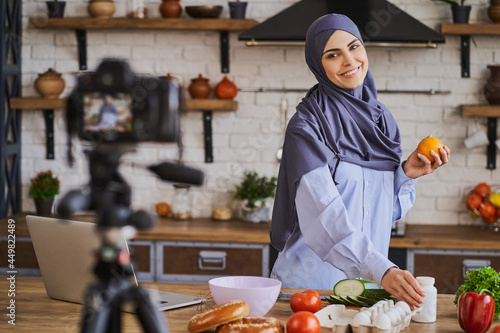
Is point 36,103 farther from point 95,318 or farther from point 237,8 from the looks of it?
point 95,318

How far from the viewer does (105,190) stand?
0.82 m

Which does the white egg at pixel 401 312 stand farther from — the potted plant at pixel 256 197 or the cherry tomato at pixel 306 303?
the potted plant at pixel 256 197

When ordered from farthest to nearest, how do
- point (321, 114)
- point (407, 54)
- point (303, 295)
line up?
point (407, 54), point (321, 114), point (303, 295)

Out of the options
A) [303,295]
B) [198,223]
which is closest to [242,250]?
[198,223]

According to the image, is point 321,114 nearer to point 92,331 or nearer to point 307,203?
point 307,203

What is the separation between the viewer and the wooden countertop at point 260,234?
3135 millimetres

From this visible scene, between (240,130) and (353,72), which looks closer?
(353,72)

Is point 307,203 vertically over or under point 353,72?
under

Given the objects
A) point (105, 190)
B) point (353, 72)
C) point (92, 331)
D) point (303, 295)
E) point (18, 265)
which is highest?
point (353, 72)

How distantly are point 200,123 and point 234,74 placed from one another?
0.35m

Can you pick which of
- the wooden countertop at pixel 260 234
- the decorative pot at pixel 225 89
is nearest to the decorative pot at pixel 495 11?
the wooden countertop at pixel 260 234

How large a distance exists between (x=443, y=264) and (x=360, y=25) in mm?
1245

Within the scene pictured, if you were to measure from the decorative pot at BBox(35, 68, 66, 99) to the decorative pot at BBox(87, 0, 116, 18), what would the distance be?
41 cm

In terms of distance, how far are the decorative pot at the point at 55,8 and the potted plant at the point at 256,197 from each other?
143 cm
